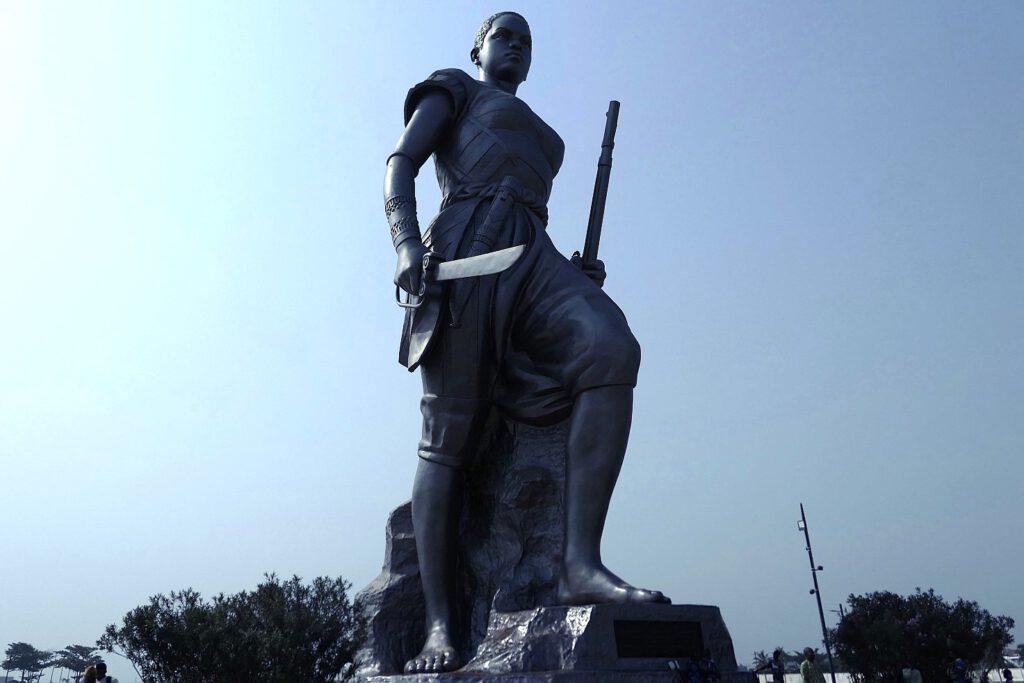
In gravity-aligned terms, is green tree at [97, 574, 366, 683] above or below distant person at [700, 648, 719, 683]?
above

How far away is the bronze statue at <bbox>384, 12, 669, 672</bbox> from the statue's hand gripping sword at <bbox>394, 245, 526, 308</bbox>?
13 mm

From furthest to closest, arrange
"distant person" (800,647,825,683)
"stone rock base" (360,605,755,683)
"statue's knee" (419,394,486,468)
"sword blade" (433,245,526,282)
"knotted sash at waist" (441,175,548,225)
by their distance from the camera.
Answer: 1. "distant person" (800,647,825,683)
2. "knotted sash at waist" (441,175,548,225)
3. "statue's knee" (419,394,486,468)
4. "sword blade" (433,245,526,282)
5. "stone rock base" (360,605,755,683)

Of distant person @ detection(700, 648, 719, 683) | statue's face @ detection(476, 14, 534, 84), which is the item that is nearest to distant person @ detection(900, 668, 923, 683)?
distant person @ detection(700, 648, 719, 683)

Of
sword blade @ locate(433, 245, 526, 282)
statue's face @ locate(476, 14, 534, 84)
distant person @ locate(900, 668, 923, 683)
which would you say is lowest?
distant person @ locate(900, 668, 923, 683)

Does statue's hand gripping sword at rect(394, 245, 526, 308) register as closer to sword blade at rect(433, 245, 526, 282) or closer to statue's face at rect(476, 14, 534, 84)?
sword blade at rect(433, 245, 526, 282)

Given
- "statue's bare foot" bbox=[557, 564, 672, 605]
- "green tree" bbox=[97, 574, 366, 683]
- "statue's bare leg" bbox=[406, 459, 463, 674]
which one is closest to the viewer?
"statue's bare foot" bbox=[557, 564, 672, 605]

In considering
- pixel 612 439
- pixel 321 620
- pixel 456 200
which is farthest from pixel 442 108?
pixel 321 620

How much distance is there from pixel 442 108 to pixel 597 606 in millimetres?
3122

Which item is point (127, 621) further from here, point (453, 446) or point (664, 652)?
point (664, 652)

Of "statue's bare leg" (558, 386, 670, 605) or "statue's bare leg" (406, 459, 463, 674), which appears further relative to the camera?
"statue's bare leg" (406, 459, 463, 674)

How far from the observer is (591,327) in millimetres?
4586

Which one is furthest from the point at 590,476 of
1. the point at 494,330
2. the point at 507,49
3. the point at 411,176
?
the point at 507,49

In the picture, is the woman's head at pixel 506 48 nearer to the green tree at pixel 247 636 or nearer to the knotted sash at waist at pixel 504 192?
the knotted sash at waist at pixel 504 192

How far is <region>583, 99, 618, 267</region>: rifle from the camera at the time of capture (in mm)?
5691
